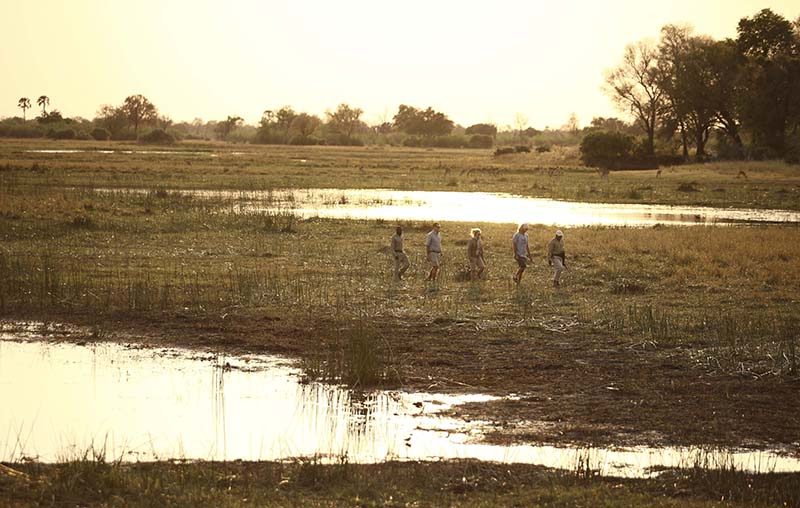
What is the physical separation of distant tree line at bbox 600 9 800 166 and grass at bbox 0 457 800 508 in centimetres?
6974

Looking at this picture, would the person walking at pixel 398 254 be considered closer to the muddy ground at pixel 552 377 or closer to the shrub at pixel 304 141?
the muddy ground at pixel 552 377

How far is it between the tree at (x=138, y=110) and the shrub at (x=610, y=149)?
9085cm

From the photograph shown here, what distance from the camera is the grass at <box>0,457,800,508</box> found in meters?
11.1

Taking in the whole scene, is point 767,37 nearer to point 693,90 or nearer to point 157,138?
point 693,90

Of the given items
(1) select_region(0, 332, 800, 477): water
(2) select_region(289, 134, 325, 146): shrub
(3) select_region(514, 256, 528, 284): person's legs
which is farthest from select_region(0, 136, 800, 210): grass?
(2) select_region(289, 134, 325, 146): shrub

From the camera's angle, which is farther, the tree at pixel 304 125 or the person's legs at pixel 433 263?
the tree at pixel 304 125

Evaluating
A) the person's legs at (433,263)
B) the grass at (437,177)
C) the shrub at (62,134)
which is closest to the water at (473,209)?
the grass at (437,177)

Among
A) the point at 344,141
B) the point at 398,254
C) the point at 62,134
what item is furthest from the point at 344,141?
the point at 398,254

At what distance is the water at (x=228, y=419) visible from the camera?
1304cm

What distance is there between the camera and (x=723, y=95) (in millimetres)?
91562

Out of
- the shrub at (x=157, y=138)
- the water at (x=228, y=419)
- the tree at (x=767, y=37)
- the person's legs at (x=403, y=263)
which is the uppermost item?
the tree at (x=767, y=37)

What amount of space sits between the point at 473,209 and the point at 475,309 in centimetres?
2836

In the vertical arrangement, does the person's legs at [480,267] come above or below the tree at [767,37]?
below

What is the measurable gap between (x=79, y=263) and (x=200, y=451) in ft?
50.3
